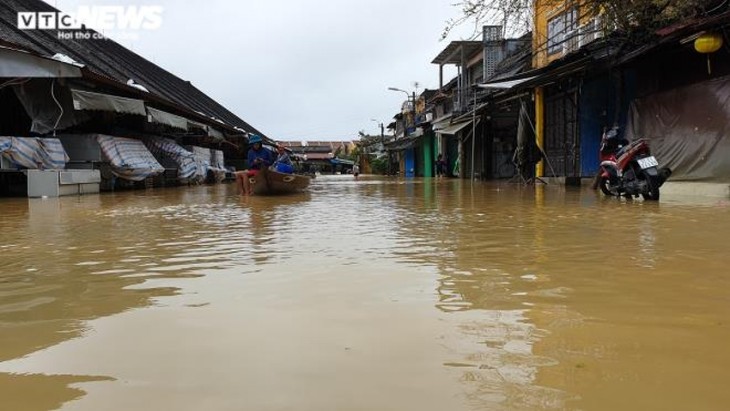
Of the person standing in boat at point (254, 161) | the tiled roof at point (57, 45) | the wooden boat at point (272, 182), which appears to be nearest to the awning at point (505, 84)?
the wooden boat at point (272, 182)

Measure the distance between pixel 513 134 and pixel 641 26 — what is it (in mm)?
13699

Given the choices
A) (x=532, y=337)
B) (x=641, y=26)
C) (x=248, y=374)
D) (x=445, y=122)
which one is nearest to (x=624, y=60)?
(x=641, y=26)

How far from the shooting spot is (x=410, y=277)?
366 centimetres

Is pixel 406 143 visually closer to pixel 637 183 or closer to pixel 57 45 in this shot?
pixel 57 45

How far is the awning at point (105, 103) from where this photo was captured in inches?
507

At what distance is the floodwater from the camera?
1.87m

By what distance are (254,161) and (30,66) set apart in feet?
15.2

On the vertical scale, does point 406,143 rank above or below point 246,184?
above

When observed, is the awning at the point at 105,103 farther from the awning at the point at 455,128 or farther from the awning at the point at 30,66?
the awning at the point at 455,128

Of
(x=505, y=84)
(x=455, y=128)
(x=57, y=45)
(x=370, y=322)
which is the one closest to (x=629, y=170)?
(x=505, y=84)

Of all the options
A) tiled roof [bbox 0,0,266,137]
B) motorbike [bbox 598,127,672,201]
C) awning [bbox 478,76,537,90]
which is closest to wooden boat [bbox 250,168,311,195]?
tiled roof [bbox 0,0,266,137]

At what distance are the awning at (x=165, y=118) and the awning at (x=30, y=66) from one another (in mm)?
4055

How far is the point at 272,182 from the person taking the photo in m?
13.3

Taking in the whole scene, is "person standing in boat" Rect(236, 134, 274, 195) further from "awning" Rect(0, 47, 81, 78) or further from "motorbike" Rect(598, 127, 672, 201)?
"motorbike" Rect(598, 127, 672, 201)
